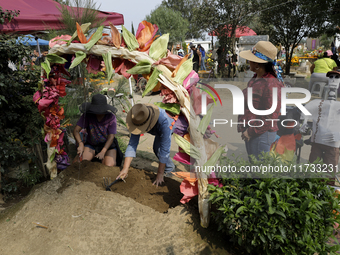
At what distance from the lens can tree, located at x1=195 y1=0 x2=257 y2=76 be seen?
11.0 metres

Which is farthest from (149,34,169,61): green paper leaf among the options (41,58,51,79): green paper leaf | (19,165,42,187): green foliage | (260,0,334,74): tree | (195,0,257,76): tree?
(260,0,334,74): tree

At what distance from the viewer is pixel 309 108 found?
3080 mm

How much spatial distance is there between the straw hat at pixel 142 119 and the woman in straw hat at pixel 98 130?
0.78m

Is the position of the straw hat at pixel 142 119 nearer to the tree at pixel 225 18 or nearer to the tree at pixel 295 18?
the tree at pixel 225 18

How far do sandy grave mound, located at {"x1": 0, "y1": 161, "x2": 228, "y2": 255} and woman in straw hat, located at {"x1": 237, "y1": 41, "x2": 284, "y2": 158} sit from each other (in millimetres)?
1008

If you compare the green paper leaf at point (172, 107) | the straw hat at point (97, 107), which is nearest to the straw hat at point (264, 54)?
the green paper leaf at point (172, 107)

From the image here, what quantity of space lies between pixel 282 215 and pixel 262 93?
1.33 meters

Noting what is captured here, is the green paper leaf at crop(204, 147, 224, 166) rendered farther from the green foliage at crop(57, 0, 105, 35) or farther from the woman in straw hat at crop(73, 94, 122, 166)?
the green foliage at crop(57, 0, 105, 35)

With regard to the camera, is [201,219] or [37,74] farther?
[37,74]

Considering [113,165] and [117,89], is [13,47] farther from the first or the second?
[117,89]

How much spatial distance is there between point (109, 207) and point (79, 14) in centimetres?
309

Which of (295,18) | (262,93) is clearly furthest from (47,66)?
(295,18)

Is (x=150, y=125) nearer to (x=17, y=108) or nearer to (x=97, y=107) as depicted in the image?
(x=97, y=107)

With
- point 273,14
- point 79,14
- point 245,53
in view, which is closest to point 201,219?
point 245,53
